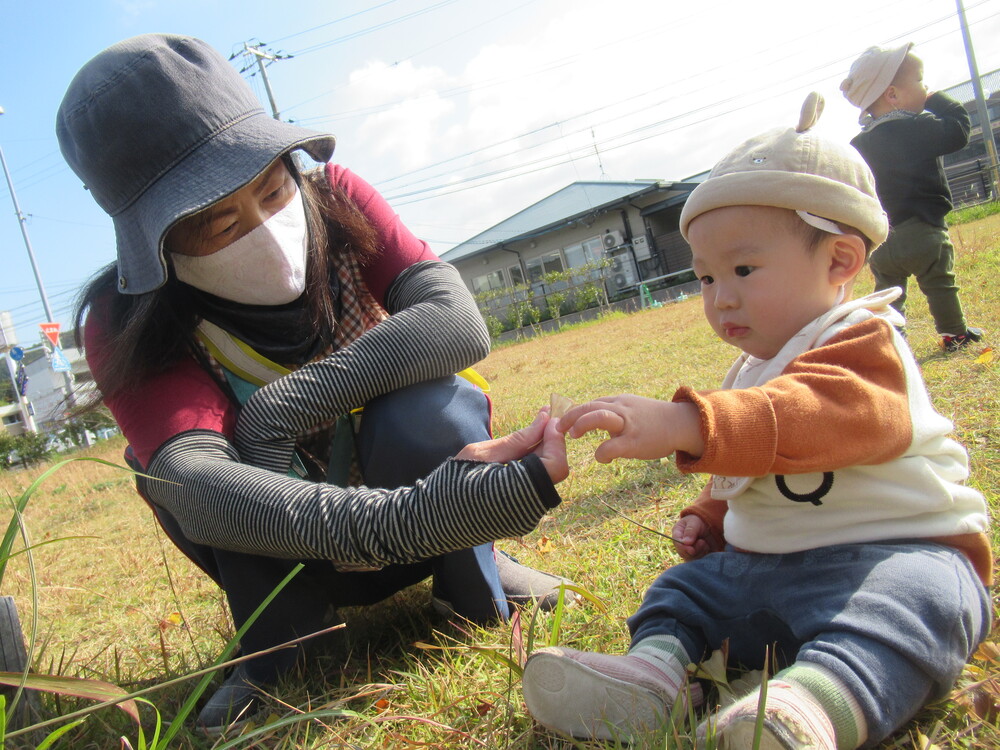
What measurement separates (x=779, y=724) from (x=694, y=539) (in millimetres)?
631

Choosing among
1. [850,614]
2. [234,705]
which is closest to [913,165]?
[850,614]

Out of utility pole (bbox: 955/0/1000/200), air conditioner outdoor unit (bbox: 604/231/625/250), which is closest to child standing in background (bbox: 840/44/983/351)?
utility pole (bbox: 955/0/1000/200)

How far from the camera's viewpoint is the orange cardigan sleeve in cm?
105

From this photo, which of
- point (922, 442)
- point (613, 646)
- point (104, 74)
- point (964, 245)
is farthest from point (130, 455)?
point (964, 245)

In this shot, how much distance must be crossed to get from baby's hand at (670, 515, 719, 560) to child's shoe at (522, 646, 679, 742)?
44 centimetres

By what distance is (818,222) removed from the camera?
1242 mm

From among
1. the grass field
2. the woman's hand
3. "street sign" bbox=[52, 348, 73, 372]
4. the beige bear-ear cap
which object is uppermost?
"street sign" bbox=[52, 348, 73, 372]

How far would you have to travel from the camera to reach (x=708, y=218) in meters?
1.32

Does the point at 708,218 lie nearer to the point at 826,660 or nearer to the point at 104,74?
the point at 826,660

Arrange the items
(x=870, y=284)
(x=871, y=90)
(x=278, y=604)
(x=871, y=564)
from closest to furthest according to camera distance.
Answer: (x=871, y=564), (x=278, y=604), (x=871, y=90), (x=870, y=284)

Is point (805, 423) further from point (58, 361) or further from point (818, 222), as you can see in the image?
point (58, 361)

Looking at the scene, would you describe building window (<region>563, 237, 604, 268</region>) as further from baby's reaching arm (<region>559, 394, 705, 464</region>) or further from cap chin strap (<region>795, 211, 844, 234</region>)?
baby's reaching arm (<region>559, 394, 705, 464</region>)

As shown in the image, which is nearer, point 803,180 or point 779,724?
point 779,724

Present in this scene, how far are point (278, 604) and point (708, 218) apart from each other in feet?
3.81
